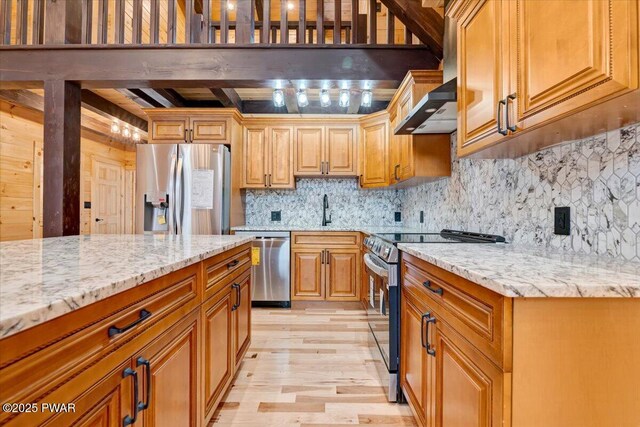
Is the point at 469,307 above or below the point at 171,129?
below

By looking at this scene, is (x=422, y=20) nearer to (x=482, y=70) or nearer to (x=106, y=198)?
(x=482, y=70)

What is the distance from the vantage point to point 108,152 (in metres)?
6.05

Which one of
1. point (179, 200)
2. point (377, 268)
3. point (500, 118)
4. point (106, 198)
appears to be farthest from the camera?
point (106, 198)

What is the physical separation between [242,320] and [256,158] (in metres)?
2.29

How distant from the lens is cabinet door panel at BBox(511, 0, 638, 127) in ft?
2.67

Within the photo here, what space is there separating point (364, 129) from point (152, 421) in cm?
347

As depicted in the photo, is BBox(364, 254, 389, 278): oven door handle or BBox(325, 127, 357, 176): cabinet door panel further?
BBox(325, 127, 357, 176): cabinet door panel

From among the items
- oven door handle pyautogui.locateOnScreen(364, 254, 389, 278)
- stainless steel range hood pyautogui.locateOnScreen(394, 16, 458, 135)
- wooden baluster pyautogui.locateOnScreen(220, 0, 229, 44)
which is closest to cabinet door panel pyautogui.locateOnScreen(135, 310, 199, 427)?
oven door handle pyautogui.locateOnScreen(364, 254, 389, 278)

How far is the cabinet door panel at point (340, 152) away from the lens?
12.9ft

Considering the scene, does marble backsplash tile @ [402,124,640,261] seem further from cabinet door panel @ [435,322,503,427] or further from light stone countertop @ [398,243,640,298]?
cabinet door panel @ [435,322,503,427]

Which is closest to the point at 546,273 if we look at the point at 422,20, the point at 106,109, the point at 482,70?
the point at 482,70

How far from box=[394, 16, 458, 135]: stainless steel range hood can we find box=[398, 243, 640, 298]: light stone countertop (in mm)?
904

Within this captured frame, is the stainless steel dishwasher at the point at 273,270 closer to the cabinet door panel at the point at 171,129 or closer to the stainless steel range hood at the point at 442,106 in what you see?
the cabinet door panel at the point at 171,129

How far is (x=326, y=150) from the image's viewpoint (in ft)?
12.9
